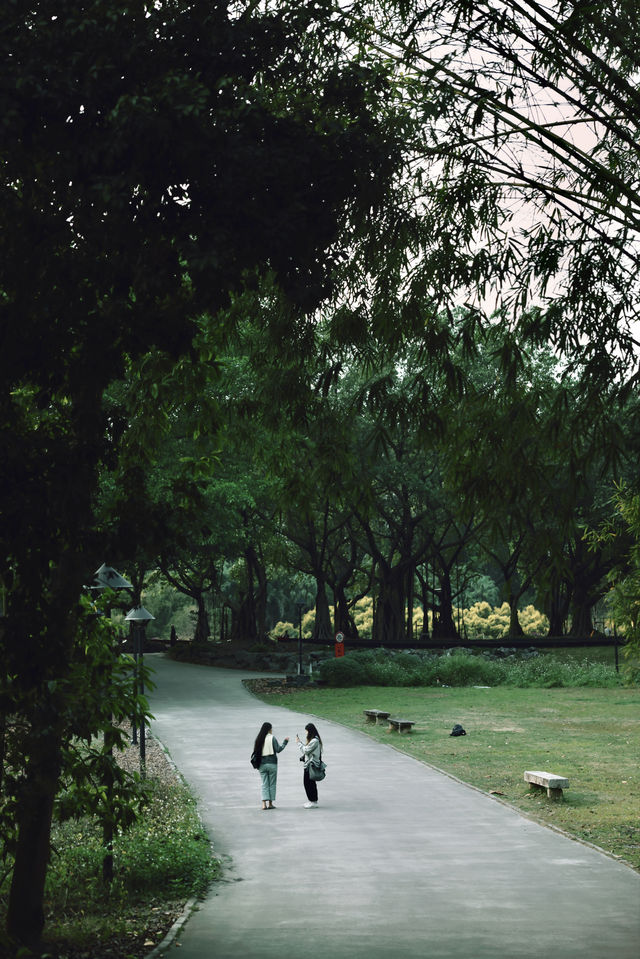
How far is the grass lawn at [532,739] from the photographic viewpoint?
1578cm

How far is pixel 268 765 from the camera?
52.3 feet

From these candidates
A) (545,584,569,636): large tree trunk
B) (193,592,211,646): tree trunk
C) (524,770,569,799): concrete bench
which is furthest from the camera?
(193,592,211,646): tree trunk

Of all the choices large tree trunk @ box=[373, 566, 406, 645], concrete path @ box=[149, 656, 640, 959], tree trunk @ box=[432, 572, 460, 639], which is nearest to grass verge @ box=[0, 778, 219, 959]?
concrete path @ box=[149, 656, 640, 959]

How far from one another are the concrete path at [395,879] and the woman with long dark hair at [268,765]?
0.28 m

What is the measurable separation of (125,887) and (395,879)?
2949mm

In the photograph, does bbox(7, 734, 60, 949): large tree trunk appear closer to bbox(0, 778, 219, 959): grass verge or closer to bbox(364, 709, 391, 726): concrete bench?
bbox(0, 778, 219, 959): grass verge

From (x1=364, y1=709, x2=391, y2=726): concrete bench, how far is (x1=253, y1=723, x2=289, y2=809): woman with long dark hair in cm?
1177

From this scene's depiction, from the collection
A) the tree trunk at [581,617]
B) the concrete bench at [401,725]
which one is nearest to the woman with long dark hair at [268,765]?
the concrete bench at [401,725]

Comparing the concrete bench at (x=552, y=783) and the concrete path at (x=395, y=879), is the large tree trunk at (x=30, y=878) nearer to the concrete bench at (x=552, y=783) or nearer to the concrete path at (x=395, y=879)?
the concrete path at (x=395, y=879)

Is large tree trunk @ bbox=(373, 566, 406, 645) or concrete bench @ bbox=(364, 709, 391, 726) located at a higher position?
large tree trunk @ bbox=(373, 566, 406, 645)

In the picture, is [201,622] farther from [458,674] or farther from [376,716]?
[376,716]

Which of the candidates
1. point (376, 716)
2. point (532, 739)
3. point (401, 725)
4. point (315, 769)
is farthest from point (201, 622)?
point (315, 769)

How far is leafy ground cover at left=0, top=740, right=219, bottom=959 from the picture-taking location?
9648 millimetres

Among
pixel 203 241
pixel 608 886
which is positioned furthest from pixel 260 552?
pixel 203 241
